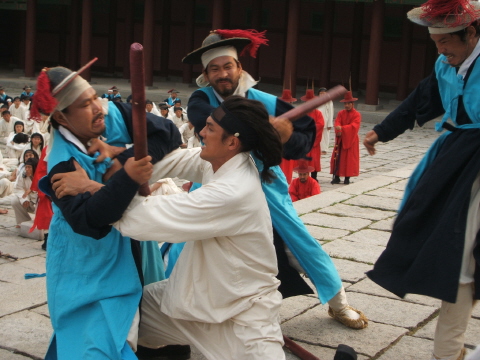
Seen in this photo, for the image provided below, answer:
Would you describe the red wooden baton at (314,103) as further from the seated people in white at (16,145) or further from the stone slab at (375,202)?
the seated people in white at (16,145)

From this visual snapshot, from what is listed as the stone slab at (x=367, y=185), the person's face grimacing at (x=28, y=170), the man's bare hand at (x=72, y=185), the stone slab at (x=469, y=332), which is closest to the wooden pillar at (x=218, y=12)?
the stone slab at (x=367, y=185)

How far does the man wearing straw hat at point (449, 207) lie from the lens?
2.67 meters

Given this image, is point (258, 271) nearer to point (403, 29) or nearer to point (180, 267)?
point (180, 267)

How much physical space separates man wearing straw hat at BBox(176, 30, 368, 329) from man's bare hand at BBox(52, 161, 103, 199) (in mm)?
965

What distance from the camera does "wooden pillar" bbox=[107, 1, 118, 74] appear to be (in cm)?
2344

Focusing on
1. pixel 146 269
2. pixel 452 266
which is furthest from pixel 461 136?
pixel 146 269

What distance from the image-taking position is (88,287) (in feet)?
8.38

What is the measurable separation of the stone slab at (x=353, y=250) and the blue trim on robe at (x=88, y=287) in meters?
2.48

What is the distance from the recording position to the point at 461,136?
2.77 metres

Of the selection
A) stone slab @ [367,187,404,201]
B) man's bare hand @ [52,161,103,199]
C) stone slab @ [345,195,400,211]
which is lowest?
stone slab @ [345,195,400,211]

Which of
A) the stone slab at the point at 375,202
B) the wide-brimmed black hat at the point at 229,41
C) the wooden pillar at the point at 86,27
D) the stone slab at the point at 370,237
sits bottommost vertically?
the stone slab at the point at 370,237

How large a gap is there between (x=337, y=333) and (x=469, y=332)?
25.9 inches

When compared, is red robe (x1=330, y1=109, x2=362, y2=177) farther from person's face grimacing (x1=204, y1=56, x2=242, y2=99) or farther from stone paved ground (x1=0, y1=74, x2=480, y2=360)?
person's face grimacing (x1=204, y1=56, x2=242, y2=99)

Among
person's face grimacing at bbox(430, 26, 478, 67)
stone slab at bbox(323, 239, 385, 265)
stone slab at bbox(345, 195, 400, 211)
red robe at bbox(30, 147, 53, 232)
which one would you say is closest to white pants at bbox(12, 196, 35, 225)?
red robe at bbox(30, 147, 53, 232)
